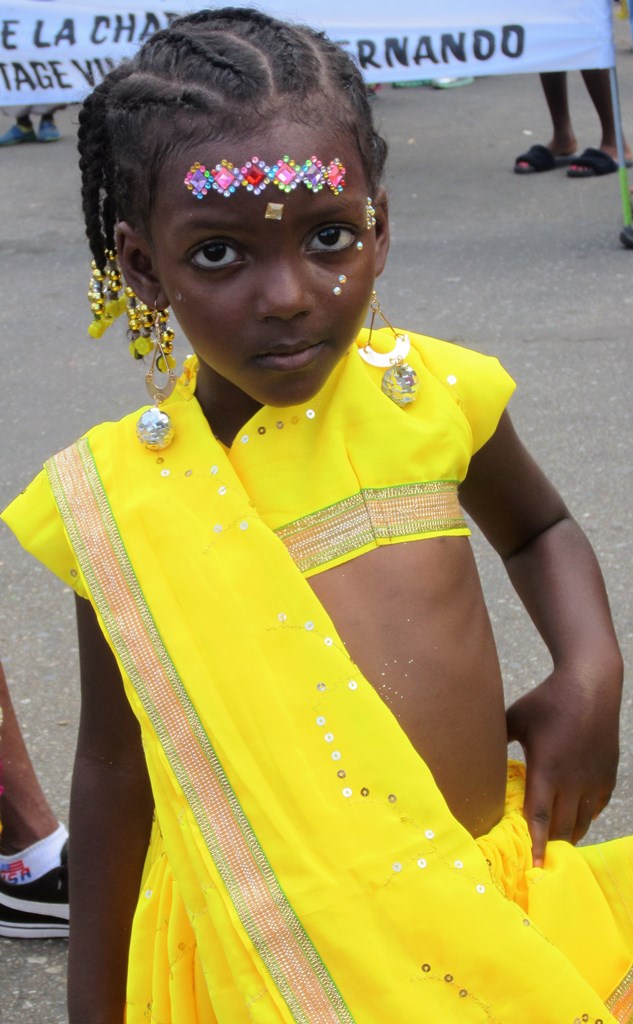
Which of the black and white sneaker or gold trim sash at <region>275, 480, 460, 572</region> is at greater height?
gold trim sash at <region>275, 480, 460, 572</region>

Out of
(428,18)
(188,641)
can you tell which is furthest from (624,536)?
(428,18)

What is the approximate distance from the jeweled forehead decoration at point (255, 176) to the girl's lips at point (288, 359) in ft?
0.50

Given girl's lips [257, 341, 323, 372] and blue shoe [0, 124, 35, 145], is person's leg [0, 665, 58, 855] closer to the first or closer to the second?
girl's lips [257, 341, 323, 372]

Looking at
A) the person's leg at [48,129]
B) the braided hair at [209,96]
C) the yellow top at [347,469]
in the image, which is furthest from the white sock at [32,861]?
the person's leg at [48,129]

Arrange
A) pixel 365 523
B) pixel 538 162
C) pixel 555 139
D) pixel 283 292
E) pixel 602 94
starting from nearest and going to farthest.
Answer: pixel 283 292, pixel 365 523, pixel 602 94, pixel 538 162, pixel 555 139

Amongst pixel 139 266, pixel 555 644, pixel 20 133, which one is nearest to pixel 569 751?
pixel 555 644

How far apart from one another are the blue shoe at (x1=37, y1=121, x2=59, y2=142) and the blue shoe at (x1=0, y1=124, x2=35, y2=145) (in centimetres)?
8

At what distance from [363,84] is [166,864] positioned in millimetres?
885

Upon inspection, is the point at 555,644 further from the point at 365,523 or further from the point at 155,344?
the point at 155,344

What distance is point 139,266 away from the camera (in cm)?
149

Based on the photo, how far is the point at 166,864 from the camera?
4.97 feet

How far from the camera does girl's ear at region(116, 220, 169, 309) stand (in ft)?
4.79

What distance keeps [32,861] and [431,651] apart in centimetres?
135

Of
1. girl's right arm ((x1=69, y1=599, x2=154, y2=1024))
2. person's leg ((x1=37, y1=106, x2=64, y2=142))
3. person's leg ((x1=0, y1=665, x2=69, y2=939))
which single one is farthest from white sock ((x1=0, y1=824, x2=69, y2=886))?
person's leg ((x1=37, y1=106, x2=64, y2=142))
